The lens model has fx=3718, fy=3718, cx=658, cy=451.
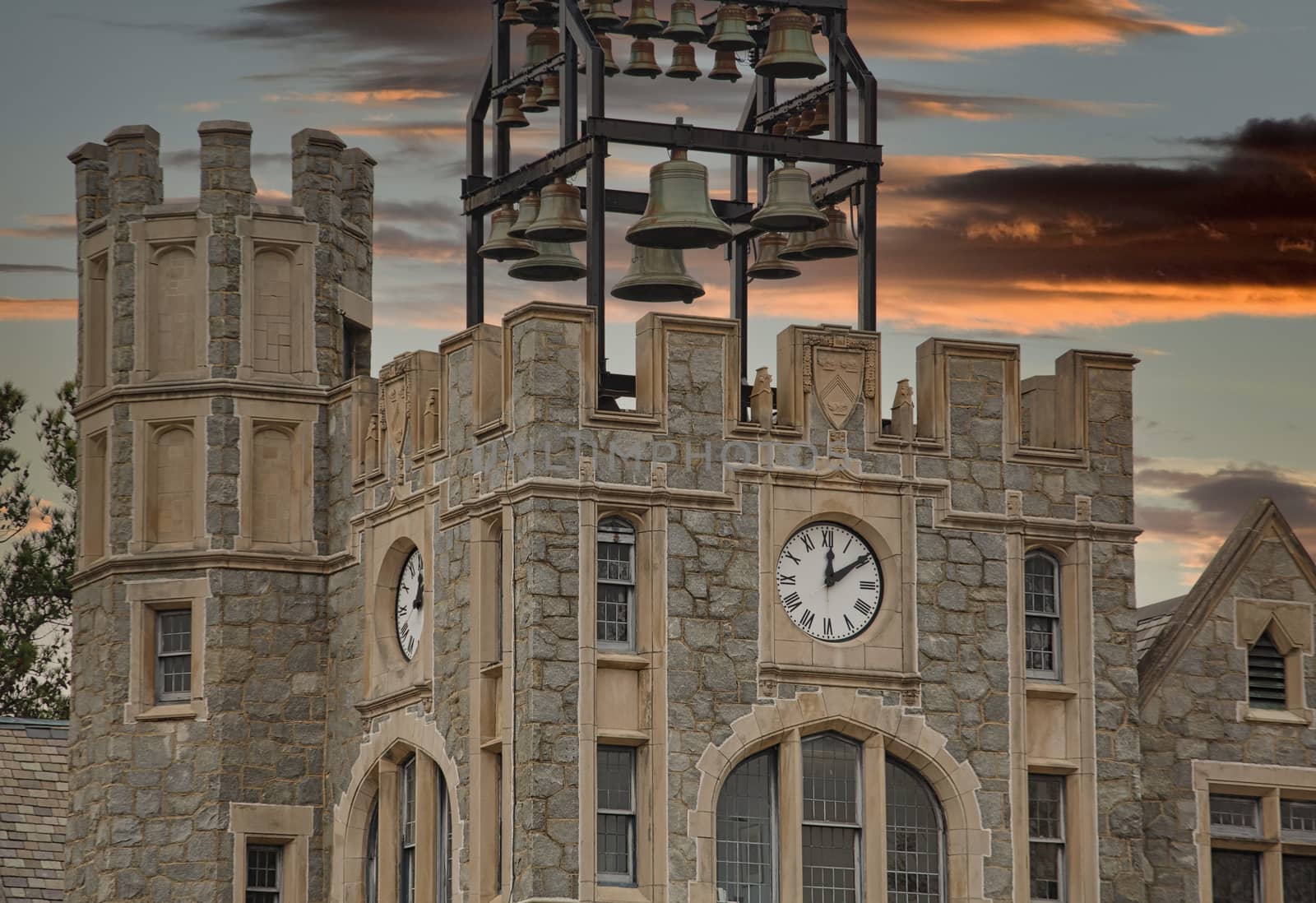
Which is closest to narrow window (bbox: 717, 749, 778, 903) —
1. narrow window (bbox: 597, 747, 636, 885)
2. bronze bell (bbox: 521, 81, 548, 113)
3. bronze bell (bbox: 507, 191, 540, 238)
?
narrow window (bbox: 597, 747, 636, 885)

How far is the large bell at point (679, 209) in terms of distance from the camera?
44.9 m

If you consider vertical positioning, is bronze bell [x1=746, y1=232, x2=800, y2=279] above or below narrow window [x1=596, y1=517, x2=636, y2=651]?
above

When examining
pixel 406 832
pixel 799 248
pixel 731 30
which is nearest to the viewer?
pixel 406 832

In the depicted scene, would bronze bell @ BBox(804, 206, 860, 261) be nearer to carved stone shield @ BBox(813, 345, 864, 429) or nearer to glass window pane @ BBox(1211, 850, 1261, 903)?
carved stone shield @ BBox(813, 345, 864, 429)

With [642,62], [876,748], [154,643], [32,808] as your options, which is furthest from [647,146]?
[32,808]

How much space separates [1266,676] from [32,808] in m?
17.5

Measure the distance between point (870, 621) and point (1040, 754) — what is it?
2.69m

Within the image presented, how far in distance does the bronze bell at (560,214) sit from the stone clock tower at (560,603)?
6.80ft

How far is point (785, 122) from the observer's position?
159 feet

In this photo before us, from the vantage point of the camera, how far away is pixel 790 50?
46.4 meters

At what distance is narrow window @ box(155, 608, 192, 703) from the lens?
47.9 metres

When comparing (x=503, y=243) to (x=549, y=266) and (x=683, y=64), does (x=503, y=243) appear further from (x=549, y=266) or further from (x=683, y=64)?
(x=683, y=64)

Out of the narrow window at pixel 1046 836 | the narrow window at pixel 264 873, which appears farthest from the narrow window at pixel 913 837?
the narrow window at pixel 264 873

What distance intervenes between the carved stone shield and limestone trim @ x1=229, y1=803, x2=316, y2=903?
28.8 ft
